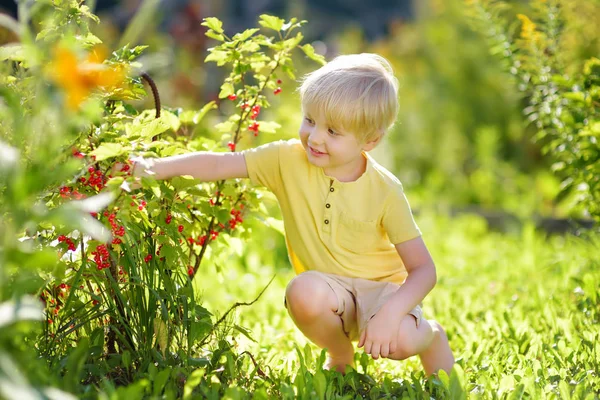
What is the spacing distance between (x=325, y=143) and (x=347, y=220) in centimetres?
24

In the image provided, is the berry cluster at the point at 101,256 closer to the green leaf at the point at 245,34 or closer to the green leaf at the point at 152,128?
the green leaf at the point at 152,128

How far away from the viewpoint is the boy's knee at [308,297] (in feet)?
6.41

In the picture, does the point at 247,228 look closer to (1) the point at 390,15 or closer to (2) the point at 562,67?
(2) the point at 562,67

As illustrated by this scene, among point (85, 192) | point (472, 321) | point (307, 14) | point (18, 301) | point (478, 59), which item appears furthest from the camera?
point (307, 14)

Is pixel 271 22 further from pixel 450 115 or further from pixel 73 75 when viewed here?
pixel 450 115

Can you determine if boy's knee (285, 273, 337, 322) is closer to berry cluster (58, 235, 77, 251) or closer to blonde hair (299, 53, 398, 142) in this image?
blonde hair (299, 53, 398, 142)

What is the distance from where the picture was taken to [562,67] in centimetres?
277

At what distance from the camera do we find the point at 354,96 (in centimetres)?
198

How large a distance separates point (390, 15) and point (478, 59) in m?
6.29

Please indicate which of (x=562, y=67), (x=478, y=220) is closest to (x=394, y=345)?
(x=562, y=67)

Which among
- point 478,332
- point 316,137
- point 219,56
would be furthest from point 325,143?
point 478,332

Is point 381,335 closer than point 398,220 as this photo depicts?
Yes

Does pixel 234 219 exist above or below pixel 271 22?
below

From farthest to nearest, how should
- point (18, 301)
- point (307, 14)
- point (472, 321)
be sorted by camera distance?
1. point (307, 14)
2. point (472, 321)
3. point (18, 301)
